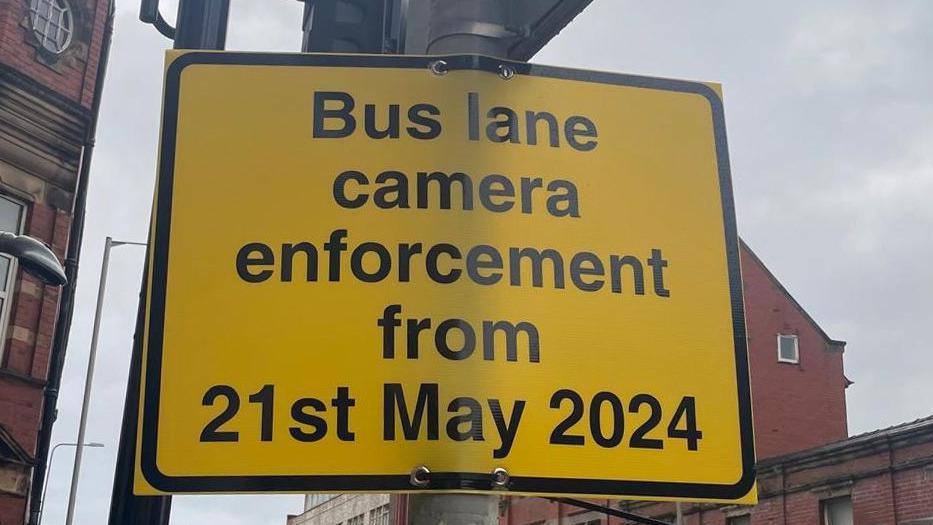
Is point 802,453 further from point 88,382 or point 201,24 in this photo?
point 201,24

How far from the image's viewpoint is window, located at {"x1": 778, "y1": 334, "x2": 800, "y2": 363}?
33.5 meters

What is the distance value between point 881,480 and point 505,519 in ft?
53.1

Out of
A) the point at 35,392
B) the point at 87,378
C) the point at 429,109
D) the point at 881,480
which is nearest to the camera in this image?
the point at 429,109

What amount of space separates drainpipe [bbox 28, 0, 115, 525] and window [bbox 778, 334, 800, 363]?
2012cm

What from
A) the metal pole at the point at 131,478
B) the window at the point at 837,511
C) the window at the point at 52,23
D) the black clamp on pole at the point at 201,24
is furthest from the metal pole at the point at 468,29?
the window at the point at 837,511

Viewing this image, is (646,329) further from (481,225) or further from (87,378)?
(87,378)

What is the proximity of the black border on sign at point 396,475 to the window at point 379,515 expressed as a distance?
163 feet

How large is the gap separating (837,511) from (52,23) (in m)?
18.3

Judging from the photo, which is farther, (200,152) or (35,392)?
(35,392)

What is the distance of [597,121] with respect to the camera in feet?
8.32

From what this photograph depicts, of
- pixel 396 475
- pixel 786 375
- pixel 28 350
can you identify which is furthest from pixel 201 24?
pixel 786 375

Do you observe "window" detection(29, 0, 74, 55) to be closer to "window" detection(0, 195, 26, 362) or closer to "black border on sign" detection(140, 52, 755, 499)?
"window" detection(0, 195, 26, 362)

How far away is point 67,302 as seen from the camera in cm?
2006

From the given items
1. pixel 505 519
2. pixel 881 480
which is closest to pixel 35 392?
pixel 881 480
